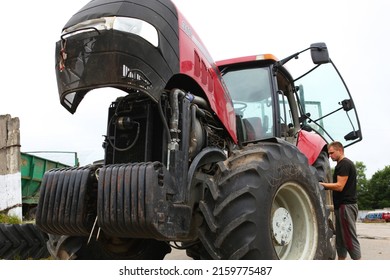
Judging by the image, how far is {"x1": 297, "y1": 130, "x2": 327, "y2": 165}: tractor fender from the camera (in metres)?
6.03

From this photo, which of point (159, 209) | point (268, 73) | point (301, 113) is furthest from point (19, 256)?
point (301, 113)

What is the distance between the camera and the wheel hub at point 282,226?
3.92m

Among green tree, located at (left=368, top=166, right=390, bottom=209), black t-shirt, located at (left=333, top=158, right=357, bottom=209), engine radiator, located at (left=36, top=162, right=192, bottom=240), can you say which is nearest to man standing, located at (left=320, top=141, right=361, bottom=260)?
black t-shirt, located at (left=333, top=158, right=357, bottom=209)

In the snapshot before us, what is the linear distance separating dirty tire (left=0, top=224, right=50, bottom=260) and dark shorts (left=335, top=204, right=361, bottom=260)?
12.5 feet

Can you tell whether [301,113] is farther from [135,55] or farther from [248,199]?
[135,55]

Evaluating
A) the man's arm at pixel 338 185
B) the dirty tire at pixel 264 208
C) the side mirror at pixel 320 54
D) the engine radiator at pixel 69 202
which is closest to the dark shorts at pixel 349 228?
the man's arm at pixel 338 185

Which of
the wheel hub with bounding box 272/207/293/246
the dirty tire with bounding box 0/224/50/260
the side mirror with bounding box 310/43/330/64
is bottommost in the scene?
the dirty tire with bounding box 0/224/50/260

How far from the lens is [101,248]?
13.6 ft

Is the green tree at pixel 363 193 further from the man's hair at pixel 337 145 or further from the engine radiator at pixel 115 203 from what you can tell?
the engine radiator at pixel 115 203

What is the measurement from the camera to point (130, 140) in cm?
397

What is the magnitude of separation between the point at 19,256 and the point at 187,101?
10.8 ft

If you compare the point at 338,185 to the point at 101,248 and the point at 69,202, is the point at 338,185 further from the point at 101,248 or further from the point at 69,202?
the point at 69,202

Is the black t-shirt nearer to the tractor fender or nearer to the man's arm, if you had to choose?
the man's arm

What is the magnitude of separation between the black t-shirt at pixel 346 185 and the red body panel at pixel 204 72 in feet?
6.30
